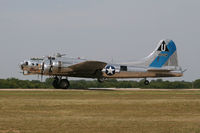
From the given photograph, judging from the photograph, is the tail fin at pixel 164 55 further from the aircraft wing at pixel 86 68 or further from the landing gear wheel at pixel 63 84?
the landing gear wheel at pixel 63 84

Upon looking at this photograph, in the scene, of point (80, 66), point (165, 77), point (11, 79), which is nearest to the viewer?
point (80, 66)

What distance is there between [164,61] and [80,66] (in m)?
10.6

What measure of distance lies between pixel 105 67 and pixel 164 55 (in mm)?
7798

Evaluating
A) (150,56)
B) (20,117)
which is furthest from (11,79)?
(20,117)

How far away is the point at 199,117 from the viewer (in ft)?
57.1

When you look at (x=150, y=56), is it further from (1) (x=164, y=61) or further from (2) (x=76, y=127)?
(2) (x=76, y=127)

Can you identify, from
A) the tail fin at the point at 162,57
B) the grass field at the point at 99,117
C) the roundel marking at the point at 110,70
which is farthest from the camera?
the tail fin at the point at 162,57

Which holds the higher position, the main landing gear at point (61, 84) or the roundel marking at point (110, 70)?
the roundel marking at point (110, 70)

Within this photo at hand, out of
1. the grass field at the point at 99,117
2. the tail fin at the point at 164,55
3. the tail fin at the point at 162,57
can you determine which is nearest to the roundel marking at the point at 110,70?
the tail fin at the point at 162,57

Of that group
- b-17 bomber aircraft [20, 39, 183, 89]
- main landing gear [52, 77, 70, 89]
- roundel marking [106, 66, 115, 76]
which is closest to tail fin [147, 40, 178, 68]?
b-17 bomber aircraft [20, 39, 183, 89]

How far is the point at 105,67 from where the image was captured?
37812 millimetres

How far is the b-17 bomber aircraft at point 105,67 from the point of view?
119 ft

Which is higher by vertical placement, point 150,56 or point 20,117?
point 150,56

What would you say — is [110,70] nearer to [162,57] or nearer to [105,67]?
[105,67]
